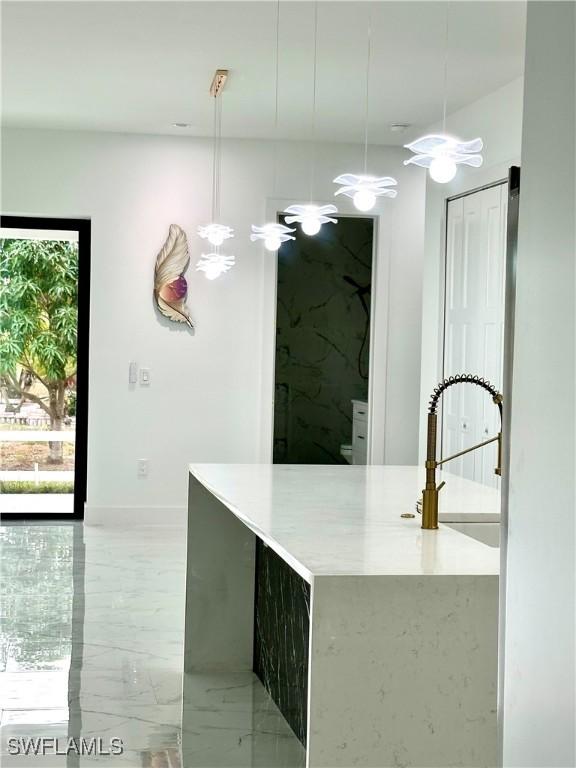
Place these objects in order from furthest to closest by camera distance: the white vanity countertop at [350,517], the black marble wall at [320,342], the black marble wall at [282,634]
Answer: the black marble wall at [320,342] < the black marble wall at [282,634] < the white vanity countertop at [350,517]

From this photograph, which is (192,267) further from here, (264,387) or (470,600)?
(470,600)

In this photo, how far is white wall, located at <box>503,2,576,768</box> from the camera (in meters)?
0.74

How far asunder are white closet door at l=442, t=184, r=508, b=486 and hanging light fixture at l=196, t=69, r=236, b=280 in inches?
57.3

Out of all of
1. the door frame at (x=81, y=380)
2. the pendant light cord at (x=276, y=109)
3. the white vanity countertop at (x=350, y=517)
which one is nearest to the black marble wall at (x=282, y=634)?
the white vanity countertop at (x=350, y=517)

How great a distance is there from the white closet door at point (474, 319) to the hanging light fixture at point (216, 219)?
4.77ft

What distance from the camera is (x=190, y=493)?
150 inches

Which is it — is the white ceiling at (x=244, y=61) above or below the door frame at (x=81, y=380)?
above

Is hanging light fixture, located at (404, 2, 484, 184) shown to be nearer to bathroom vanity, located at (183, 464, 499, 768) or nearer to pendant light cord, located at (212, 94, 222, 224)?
bathroom vanity, located at (183, 464, 499, 768)

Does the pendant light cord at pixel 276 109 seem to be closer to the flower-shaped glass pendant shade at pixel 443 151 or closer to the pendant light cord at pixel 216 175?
the pendant light cord at pixel 216 175

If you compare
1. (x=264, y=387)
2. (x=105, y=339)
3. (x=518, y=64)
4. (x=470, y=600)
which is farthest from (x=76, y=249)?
(x=470, y=600)

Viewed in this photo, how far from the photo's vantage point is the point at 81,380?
7152 mm

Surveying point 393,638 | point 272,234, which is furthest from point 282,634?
point 272,234

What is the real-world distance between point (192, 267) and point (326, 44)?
263cm

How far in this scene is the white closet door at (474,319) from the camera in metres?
5.48
